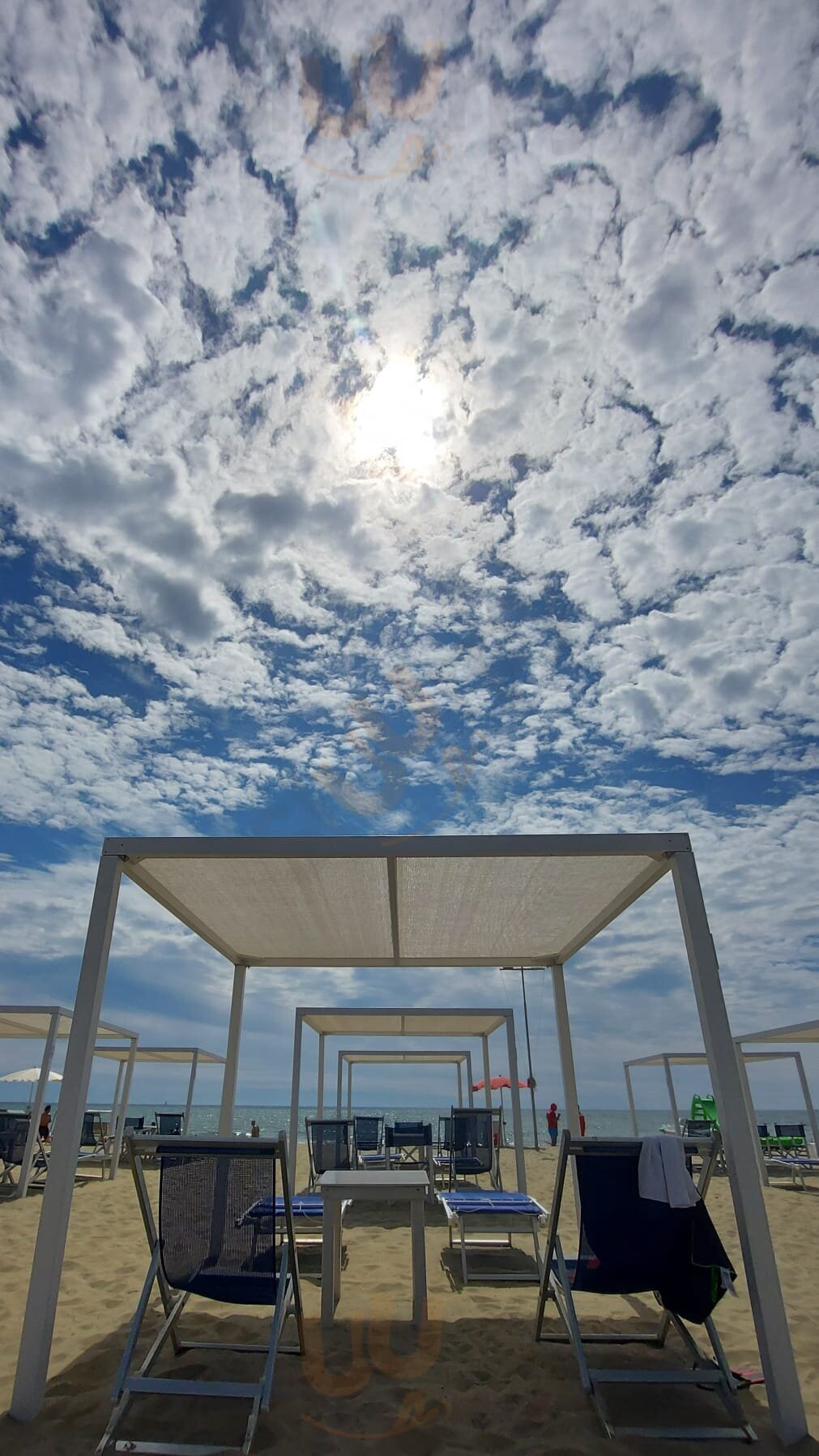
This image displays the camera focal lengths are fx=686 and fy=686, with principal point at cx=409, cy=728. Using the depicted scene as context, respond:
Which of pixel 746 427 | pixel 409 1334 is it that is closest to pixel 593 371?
pixel 746 427

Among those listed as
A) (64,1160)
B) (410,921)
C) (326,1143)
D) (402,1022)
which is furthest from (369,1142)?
(64,1160)

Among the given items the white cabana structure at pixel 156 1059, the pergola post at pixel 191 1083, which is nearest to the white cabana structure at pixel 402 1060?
the white cabana structure at pixel 156 1059

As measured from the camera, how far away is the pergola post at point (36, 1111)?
966cm

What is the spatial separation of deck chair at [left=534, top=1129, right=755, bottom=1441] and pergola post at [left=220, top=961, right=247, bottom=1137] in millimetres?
3761

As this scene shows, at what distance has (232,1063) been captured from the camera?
6.72 meters

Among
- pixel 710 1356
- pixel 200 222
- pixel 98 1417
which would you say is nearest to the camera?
pixel 98 1417

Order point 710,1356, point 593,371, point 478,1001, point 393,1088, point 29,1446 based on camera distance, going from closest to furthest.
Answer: point 29,1446 < point 710,1356 < point 593,371 < point 478,1001 < point 393,1088

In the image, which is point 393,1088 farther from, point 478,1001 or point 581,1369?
point 581,1369

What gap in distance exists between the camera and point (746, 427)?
619cm

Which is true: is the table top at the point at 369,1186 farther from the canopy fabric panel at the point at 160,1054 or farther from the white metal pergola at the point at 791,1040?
the canopy fabric panel at the point at 160,1054

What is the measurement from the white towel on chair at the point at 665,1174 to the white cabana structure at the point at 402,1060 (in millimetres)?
9651

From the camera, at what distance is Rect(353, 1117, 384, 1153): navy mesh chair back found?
39.4 feet

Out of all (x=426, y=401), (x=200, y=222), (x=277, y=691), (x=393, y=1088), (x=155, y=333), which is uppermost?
(x=200, y=222)

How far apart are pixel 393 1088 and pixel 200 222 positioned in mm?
21476
